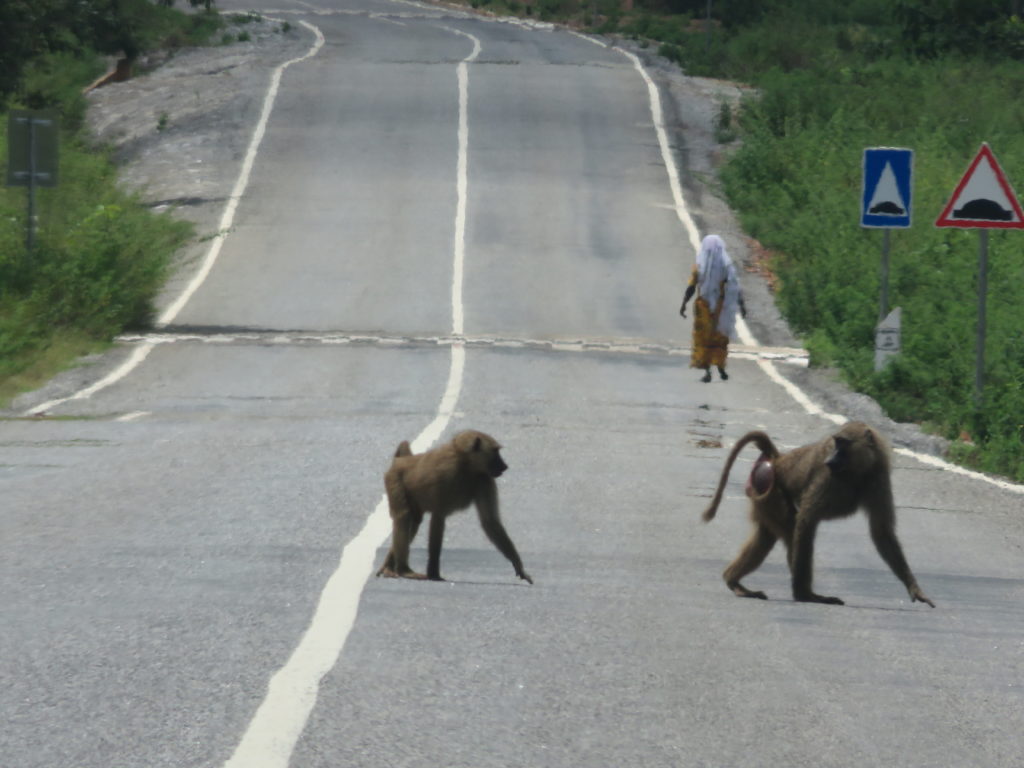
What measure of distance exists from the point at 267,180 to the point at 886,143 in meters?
13.2

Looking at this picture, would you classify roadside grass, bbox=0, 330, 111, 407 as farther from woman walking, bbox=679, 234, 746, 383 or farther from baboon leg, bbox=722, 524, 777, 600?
baboon leg, bbox=722, 524, 777, 600

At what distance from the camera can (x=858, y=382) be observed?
2117cm

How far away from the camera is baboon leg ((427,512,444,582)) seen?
26.7 ft

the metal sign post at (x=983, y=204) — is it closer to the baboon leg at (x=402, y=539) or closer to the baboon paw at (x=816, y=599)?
the baboon paw at (x=816, y=599)

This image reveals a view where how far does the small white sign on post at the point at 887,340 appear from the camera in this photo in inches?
790

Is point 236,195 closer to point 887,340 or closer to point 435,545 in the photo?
point 887,340

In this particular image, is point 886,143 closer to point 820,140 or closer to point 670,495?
point 820,140

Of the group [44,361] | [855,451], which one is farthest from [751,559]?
[44,361]

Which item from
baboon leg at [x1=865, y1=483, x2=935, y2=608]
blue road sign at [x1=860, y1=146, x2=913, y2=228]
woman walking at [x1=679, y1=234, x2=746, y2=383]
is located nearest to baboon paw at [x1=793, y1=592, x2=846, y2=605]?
baboon leg at [x1=865, y1=483, x2=935, y2=608]

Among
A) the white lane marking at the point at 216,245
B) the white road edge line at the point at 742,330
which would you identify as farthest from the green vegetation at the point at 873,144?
the white lane marking at the point at 216,245

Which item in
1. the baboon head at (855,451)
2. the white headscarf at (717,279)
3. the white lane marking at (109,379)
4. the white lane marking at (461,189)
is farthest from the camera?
the white lane marking at (461,189)

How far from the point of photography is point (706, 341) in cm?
2166

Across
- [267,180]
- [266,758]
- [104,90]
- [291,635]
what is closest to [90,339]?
[267,180]

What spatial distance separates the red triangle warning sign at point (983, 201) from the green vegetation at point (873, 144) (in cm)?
158
